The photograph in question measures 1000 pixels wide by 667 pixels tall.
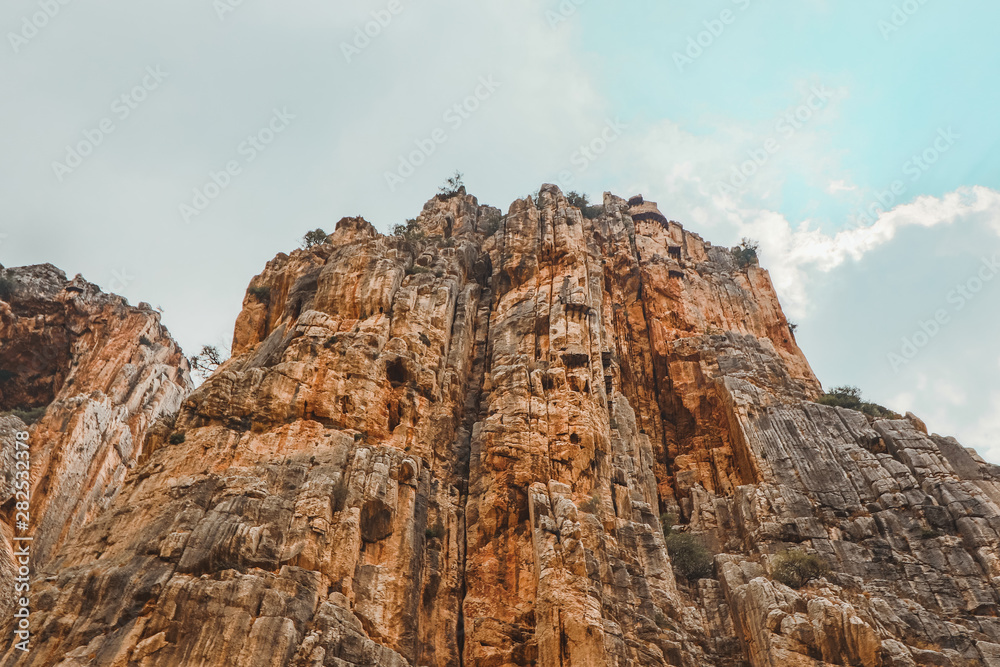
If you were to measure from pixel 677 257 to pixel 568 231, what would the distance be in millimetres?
12046

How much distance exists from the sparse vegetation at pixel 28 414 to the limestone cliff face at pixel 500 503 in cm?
898

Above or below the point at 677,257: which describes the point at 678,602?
below

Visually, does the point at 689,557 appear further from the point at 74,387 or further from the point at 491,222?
the point at 74,387

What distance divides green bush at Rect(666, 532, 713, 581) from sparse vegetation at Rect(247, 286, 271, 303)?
2468 centimetres

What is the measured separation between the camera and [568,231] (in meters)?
40.8

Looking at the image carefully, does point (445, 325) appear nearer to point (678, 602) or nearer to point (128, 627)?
point (678, 602)

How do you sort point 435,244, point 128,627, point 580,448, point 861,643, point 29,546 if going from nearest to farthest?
point 128,627
point 861,643
point 580,448
point 29,546
point 435,244

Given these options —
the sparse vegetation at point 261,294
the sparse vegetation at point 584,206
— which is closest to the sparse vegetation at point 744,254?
the sparse vegetation at point 584,206

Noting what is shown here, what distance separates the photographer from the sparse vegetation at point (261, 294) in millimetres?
37750

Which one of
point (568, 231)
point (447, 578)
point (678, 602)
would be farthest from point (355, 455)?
point (568, 231)

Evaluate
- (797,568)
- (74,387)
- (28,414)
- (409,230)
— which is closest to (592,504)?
(797,568)

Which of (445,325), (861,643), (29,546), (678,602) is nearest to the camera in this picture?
(861,643)

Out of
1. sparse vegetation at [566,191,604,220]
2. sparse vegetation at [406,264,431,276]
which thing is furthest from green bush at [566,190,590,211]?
sparse vegetation at [406,264,431,276]

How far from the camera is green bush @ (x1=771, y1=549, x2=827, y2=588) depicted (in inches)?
996
